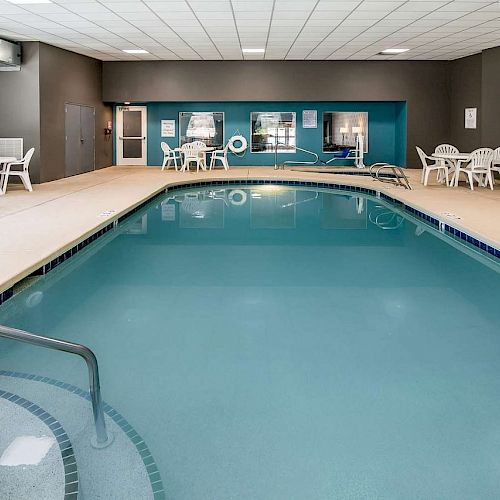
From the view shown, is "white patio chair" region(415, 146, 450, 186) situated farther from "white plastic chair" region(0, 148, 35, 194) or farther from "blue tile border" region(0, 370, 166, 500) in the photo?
"blue tile border" region(0, 370, 166, 500)

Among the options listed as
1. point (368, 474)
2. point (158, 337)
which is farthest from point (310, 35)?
point (368, 474)

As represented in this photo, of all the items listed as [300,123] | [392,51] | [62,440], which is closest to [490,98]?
[392,51]

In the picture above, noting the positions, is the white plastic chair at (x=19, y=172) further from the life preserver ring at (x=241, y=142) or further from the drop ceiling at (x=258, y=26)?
the life preserver ring at (x=241, y=142)

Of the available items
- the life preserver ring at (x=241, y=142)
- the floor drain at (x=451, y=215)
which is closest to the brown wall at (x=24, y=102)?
the life preserver ring at (x=241, y=142)

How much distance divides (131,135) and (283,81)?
13.7ft

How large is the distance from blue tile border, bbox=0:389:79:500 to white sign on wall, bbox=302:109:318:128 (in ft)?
44.5

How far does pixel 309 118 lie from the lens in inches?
612

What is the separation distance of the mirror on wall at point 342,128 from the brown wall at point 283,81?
3.52 ft

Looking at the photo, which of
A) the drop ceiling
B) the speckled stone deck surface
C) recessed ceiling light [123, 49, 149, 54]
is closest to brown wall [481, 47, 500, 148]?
the drop ceiling

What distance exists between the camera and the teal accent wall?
607 inches

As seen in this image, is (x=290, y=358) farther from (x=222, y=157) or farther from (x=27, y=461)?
(x=222, y=157)

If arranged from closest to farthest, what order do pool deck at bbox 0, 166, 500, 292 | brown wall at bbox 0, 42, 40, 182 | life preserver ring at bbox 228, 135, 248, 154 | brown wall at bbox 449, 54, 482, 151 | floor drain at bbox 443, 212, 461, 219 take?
pool deck at bbox 0, 166, 500, 292 < floor drain at bbox 443, 212, 461, 219 < brown wall at bbox 0, 42, 40, 182 < brown wall at bbox 449, 54, 482, 151 < life preserver ring at bbox 228, 135, 248, 154

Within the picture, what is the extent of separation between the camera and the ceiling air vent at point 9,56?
33.7 feet

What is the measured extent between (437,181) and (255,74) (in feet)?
16.7
